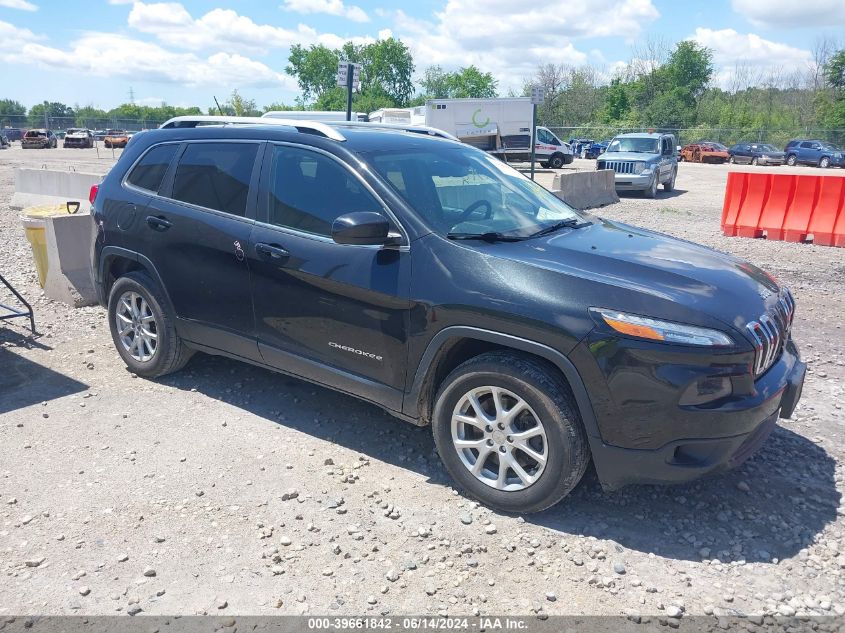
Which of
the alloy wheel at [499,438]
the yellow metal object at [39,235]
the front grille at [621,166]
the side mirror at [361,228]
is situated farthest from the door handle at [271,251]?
the front grille at [621,166]

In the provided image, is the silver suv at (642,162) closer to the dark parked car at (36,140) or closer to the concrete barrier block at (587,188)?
the concrete barrier block at (587,188)

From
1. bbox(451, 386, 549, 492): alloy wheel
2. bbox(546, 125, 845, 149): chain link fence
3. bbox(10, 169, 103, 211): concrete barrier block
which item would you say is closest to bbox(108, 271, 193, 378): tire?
bbox(451, 386, 549, 492): alloy wheel

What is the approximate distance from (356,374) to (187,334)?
5.18 ft

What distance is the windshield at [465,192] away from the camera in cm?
395

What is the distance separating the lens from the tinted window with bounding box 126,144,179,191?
16.7ft

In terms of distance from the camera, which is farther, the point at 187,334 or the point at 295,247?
the point at 187,334

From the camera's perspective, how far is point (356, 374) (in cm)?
403

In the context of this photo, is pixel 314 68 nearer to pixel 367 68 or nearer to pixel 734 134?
pixel 367 68

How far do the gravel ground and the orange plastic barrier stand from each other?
7.59m

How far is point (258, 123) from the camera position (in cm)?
477

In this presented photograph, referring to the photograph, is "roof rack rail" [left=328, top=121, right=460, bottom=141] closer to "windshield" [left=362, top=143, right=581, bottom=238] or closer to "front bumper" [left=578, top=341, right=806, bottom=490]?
"windshield" [left=362, top=143, right=581, bottom=238]

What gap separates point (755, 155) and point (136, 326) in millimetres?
44798

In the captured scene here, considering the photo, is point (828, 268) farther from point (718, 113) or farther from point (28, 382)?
point (718, 113)

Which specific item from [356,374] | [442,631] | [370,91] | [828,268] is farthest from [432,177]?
[370,91]
